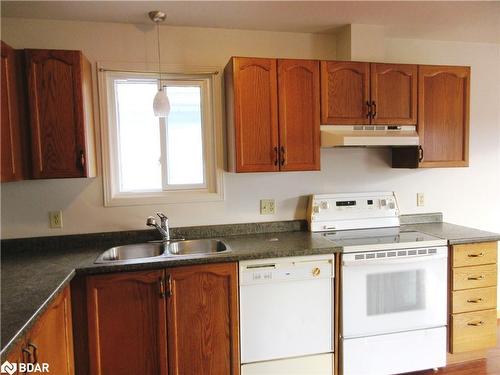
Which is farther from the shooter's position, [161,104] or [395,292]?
[395,292]

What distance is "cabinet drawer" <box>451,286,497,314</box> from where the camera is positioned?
2350 millimetres

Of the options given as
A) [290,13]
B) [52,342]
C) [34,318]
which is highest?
[290,13]

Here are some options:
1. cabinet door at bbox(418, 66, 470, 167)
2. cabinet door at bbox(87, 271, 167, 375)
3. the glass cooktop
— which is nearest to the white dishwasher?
the glass cooktop

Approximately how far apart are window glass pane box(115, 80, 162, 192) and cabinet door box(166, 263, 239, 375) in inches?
33.9

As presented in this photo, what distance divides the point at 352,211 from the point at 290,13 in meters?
1.48

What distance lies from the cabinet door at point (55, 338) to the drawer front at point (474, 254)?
7.73 feet

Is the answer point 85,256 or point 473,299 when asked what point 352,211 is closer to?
point 473,299

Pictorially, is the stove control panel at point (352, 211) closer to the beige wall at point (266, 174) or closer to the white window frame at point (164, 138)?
the beige wall at point (266, 174)

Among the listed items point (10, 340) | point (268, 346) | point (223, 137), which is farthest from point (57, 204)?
point (268, 346)

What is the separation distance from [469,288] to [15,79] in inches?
122

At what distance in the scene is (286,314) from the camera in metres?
2.13

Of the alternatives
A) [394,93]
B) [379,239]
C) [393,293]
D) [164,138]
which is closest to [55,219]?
[164,138]

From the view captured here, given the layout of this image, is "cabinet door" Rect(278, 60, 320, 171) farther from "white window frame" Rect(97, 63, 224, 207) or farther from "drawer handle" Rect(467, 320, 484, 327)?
"drawer handle" Rect(467, 320, 484, 327)

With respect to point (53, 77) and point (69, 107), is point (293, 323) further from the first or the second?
point (53, 77)
